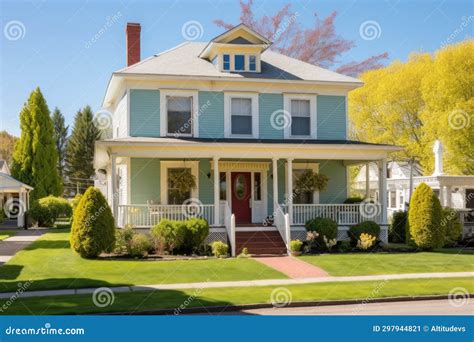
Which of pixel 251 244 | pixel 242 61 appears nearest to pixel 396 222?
pixel 251 244

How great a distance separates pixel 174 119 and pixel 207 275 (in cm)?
940

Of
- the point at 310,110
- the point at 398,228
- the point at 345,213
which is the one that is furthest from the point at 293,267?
the point at 398,228

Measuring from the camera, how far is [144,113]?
81.4 feet

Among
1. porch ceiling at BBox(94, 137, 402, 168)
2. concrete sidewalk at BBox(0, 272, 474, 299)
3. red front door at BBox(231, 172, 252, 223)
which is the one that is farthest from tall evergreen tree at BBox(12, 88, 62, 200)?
concrete sidewalk at BBox(0, 272, 474, 299)

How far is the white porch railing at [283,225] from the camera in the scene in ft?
74.9

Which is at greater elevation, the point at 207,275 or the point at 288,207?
the point at 288,207

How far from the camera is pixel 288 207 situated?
24203 mm

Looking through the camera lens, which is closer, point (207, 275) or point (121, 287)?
point (121, 287)

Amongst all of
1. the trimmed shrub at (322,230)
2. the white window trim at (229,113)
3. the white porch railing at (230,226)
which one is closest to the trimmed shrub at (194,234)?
the white porch railing at (230,226)

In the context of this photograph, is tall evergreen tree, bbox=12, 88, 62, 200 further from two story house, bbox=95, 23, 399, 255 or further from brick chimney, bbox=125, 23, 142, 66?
two story house, bbox=95, 23, 399, 255

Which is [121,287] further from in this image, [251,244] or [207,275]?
[251,244]

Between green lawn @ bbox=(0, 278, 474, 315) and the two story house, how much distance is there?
7.39 meters

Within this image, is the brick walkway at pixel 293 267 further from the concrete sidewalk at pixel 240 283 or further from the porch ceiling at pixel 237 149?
the porch ceiling at pixel 237 149

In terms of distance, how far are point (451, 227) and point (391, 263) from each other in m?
6.92
